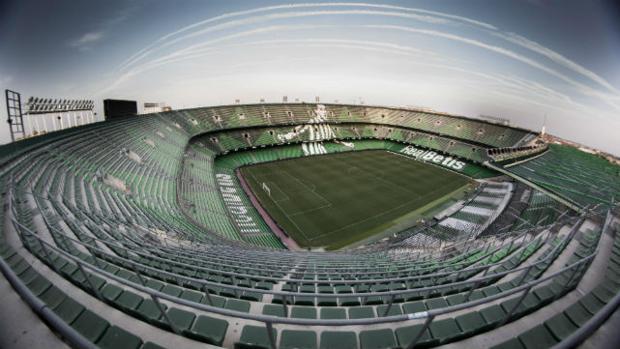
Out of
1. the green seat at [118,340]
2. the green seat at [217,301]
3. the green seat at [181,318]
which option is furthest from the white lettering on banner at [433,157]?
the green seat at [118,340]

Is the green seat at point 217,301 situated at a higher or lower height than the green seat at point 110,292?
lower

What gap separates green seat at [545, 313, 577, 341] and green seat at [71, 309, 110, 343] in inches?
259

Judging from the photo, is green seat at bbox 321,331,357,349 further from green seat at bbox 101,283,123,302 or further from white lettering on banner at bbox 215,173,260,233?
white lettering on banner at bbox 215,173,260,233

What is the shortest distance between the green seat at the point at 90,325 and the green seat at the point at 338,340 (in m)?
3.12

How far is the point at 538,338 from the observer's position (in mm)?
3789

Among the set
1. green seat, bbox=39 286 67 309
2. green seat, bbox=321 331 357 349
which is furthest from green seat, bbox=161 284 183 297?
green seat, bbox=321 331 357 349

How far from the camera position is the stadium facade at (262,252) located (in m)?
3.77

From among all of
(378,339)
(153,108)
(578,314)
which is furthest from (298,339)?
(153,108)

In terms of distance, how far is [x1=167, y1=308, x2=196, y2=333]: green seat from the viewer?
13.1 feet

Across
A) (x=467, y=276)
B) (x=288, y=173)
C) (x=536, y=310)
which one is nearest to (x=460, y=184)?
(x=288, y=173)

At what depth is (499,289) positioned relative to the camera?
Answer: 5.76 metres

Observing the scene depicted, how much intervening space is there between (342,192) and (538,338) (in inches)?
1146

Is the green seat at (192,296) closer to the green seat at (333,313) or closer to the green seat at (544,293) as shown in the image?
the green seat at (333,313)

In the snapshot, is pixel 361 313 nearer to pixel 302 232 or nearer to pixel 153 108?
pixel 302 232
